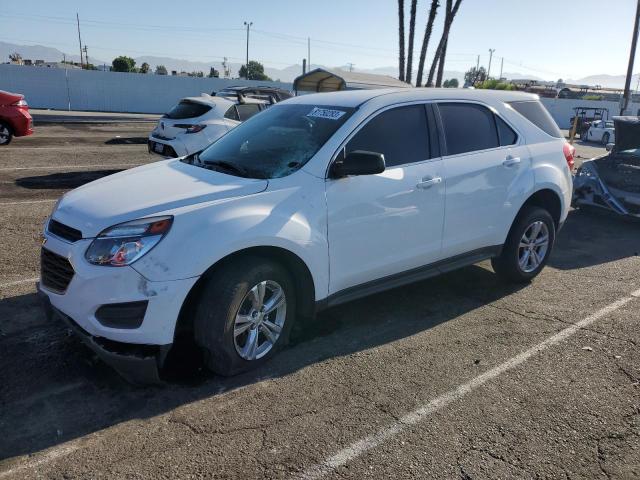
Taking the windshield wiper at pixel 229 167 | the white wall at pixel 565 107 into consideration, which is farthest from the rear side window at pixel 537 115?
the white wall at pixel 565 107

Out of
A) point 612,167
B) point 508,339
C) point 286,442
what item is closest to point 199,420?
point 286,442

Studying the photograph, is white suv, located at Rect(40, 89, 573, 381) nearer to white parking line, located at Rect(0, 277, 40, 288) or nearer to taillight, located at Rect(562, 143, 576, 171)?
taillight, located at Rect(562, 143, 576, 171)

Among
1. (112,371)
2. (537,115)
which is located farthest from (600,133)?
(112,371)

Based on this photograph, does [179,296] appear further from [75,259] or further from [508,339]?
[508,339]

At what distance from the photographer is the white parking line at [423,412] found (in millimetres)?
2808

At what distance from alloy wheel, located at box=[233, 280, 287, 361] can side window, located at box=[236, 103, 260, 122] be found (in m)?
7.65

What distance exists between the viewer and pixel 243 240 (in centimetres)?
335

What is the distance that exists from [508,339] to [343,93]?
2511mm

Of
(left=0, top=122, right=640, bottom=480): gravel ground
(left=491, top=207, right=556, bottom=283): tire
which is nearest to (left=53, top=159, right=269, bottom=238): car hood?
(left=0, top=122, right=640, bottom=480): gravel ground

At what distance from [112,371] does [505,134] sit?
3.99 meters

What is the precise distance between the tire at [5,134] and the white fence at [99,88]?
17.4 metres

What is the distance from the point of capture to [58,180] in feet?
31.1

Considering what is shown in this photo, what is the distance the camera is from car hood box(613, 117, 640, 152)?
8750 millimetres

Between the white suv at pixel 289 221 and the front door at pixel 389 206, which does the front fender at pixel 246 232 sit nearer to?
the white suv at pixel 289 221
